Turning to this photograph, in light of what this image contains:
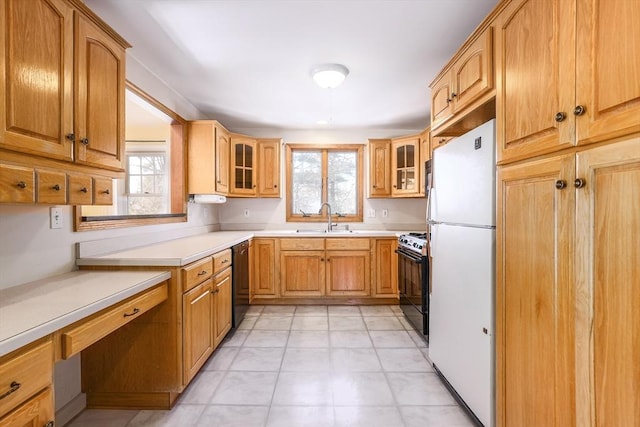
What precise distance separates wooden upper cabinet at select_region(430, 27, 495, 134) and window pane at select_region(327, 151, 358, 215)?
7.38 feet

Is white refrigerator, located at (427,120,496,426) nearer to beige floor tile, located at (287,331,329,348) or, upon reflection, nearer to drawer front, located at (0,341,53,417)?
beige floor tile, located at (287,331,329,348)

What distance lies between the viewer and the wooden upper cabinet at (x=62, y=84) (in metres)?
1.11

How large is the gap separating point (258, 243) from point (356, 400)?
227 centimetres

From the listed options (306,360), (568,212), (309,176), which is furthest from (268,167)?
(568,212)

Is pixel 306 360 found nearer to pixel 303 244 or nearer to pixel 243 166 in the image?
pixel 303 244

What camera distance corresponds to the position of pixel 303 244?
12.4 ft

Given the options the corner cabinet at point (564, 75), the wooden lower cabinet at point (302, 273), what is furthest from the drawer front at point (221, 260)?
the corner cabinet at point (564, 75)

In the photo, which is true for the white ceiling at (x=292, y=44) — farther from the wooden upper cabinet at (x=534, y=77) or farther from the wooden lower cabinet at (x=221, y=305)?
the wooden lower cabinet at (x=221, y=305)

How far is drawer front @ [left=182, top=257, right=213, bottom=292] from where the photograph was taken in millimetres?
1884

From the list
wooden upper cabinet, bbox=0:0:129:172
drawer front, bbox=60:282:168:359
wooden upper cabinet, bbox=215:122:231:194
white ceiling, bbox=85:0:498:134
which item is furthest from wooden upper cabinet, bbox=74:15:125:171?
wooden upper cabinet, bbox=215:122:231:194

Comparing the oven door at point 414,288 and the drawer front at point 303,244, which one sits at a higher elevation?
the drawer front at point 303,244

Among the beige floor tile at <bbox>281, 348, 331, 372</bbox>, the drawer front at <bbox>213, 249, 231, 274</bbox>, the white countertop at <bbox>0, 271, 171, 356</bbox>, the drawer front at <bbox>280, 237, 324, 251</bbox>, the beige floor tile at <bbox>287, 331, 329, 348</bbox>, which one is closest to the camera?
the white countertop at <bbox>0, 271, 171, 356</bbox>

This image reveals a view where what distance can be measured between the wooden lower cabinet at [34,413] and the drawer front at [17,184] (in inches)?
27.1

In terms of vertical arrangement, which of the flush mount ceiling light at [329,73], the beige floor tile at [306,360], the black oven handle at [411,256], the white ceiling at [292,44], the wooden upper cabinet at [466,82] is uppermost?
the white ceiling at [292,44]
